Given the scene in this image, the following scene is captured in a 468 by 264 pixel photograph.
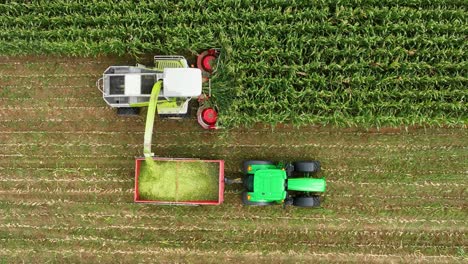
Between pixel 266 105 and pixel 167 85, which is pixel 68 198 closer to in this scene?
pixel 167 85

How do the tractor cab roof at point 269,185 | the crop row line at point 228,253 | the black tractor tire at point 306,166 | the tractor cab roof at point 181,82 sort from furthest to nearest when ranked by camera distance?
the crop row line at point 228,253
the black tractor tire at point 306,166
the tractor cab roof at point 269,185
the tractor cab roof at point 181,82

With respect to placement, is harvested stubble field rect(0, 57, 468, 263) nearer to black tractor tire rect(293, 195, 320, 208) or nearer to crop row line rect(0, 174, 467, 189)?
crop row line rect(0, 174, 467, 189)

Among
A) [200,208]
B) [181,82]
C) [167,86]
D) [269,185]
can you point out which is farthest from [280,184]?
[167,86]

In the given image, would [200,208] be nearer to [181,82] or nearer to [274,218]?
[274,218]

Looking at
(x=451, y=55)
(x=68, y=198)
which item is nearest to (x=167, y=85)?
(x=68, y=198)

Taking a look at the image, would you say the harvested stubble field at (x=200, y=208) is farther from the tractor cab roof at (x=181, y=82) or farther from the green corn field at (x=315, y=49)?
the tractor cab roof at (x=181, y=82)

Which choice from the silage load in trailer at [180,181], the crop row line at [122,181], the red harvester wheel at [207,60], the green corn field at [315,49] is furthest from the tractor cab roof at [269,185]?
the red harvester wheel at [207,60]

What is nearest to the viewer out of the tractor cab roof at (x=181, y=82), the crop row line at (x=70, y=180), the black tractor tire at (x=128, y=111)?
the tractor cab roof at (x=181, y=82)
